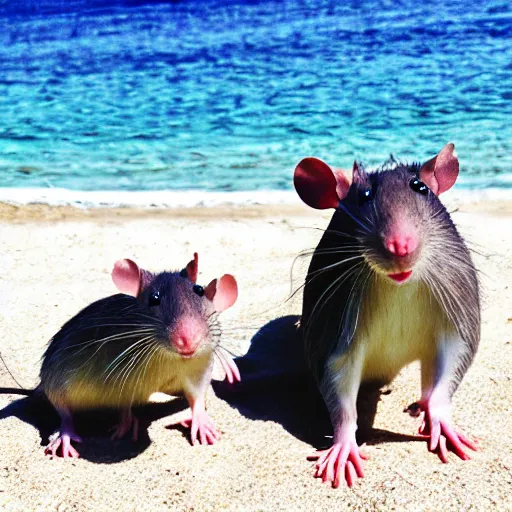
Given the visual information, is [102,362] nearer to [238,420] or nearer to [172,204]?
[238,420]

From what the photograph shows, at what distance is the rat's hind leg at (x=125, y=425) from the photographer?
3.25 m

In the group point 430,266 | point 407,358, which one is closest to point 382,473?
point 407,358

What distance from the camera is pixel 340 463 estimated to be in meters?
2.91

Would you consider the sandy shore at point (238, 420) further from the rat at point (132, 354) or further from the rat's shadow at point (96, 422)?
the rat at point (132, 354)

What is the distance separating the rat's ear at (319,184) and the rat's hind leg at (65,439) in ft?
4.09

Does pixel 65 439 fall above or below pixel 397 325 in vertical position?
below

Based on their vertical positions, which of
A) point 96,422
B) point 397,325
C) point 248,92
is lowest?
point 96,422

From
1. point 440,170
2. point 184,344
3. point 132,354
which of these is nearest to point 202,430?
point 132,354

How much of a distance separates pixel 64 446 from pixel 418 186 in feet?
5.16

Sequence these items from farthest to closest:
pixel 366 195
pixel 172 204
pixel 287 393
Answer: pixel 172 204 → pixel 287 393 → pixel 366 195

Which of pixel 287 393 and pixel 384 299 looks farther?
pixel 287 393

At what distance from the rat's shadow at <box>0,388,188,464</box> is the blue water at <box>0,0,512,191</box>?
4.30m

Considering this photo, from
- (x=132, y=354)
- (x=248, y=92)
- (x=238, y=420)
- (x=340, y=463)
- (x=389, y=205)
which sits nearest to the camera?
(x=389, y=205)

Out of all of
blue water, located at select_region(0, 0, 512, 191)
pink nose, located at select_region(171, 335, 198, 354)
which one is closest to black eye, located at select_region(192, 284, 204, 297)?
pink nose, located at select_region(171, 335, 198, 354)
